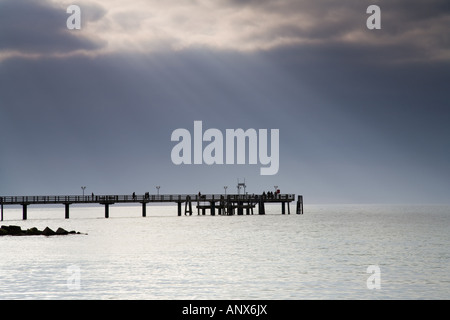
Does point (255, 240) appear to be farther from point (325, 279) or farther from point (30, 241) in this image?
point (325, 279)

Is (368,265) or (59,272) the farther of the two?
(368,265)

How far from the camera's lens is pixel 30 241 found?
63438 mm

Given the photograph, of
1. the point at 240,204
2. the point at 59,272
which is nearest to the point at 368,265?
the point at 59,272

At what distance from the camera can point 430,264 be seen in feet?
144
